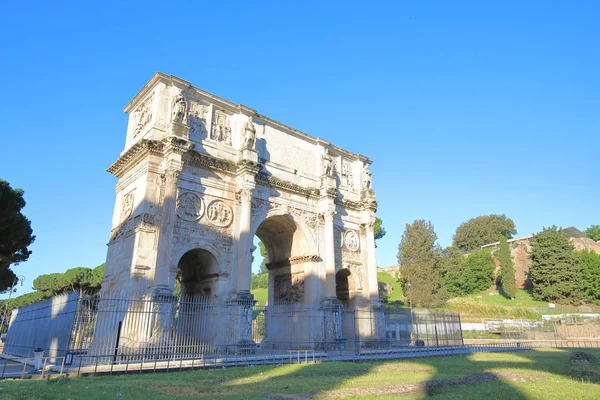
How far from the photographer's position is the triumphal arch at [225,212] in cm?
1670

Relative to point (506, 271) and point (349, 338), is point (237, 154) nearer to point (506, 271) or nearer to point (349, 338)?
point (349, 338)

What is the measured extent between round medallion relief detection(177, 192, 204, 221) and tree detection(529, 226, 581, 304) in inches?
1784

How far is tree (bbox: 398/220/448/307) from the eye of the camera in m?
42.6

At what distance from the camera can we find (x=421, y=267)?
43.5 metres

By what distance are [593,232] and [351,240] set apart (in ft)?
263

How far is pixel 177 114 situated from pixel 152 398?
13.0 m

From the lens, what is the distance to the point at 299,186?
21984 mm

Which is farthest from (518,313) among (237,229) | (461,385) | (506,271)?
(461,385)

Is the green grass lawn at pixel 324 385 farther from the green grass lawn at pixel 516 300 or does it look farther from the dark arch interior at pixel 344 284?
the green grass lawn at pixel 516 300

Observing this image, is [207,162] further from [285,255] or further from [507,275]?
[507,275]

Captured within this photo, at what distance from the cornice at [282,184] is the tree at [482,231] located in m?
67.5

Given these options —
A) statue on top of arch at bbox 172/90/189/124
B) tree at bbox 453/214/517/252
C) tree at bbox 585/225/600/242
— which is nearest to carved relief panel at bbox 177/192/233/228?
statue on top of arch at bbox 172/90/189/124

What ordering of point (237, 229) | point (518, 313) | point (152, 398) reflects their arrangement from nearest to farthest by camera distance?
point (152, 398)
point (237, 229)
point (518, 313)

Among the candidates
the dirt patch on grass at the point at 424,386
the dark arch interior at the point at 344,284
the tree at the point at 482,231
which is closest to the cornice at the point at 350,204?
the dark arch interior at the point at 344,284
